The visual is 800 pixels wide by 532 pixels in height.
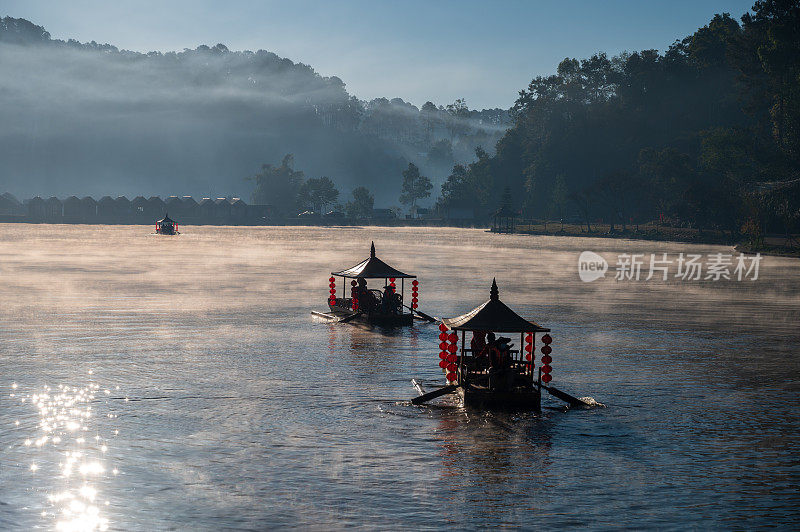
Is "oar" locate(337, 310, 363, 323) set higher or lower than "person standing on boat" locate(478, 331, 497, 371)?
lower

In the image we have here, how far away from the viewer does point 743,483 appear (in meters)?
17.8

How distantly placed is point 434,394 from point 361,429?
3.35m

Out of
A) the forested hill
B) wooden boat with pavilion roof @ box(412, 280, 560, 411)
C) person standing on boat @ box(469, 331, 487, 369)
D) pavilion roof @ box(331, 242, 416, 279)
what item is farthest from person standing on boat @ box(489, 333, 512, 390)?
the forested hill

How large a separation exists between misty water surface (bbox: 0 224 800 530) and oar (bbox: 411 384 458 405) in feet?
1.08

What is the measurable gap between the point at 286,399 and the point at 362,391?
2612mm

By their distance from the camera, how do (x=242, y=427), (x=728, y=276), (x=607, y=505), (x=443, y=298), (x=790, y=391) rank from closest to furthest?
(x=607, y=505), (x=242, y=427), (x=790, y=391), (x=443, y=298), (x=728, y=276)

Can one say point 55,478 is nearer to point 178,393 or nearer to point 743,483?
point 178,393

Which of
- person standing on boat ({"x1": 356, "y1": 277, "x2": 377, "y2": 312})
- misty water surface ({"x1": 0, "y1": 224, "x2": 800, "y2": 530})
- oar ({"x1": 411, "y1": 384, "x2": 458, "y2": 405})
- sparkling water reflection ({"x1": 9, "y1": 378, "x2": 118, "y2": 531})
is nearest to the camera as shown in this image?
sparkling water reflection ({"x1": 9, "y1": 378, "x2": 118, "y2": 531})

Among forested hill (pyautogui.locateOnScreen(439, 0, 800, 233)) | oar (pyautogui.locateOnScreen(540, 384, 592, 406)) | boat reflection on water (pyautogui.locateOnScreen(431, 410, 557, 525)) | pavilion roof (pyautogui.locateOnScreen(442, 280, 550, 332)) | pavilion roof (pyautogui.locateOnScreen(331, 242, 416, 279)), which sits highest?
forested hill (pyautogui.locateOnScreen(439, 0, 800, 233))

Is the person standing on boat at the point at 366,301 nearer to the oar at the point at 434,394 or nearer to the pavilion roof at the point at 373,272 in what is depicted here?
the pavilion roof at the point at 373,272

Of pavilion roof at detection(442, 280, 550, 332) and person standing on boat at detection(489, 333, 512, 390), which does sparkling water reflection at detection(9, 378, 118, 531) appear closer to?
pavilion roof at detection(442, 280, 550, 332)

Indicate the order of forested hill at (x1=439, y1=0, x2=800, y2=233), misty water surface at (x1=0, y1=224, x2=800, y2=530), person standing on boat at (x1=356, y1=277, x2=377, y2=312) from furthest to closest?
forested hill at (x1=439, y1=0, x2=800, y2=233) → person standing on boat at (x1=356, y1=277, x2=377, y2=312) → misty water surface at (x1=0, y1=224, x2=800, y2=530)

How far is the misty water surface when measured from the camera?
1612cm

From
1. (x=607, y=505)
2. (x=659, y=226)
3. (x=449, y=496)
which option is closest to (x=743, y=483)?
(x=607, y=505)
